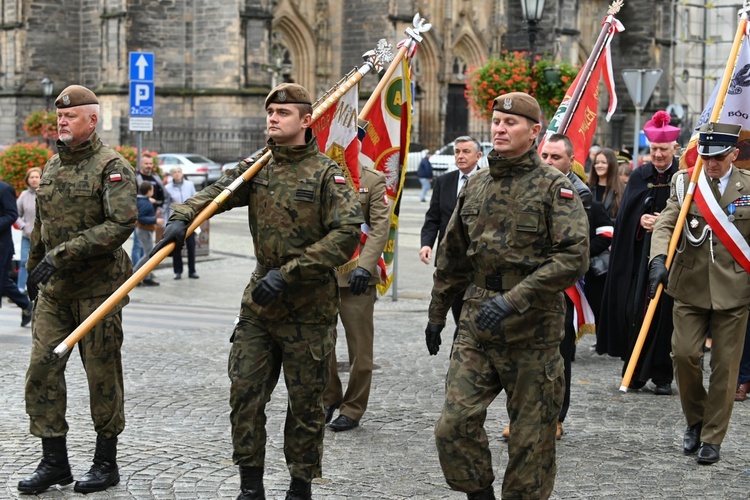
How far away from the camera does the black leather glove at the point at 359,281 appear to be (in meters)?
7.32

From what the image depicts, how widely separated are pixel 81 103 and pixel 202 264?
13.2 meters

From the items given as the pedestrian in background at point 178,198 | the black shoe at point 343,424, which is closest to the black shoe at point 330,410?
the black shoe at point 343,424

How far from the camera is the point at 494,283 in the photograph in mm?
5383

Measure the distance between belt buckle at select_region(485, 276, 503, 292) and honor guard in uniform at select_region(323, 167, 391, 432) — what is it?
2405 millimetres

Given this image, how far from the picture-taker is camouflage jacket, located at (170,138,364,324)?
228 inches

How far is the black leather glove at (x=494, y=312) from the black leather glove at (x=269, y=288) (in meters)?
0.96

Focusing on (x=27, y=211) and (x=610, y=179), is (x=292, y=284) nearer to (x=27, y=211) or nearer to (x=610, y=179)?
(x=610, y=179)

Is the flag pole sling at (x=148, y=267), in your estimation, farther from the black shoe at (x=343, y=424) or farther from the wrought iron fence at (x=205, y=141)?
the wrought iron fence at (x=205, y=141)

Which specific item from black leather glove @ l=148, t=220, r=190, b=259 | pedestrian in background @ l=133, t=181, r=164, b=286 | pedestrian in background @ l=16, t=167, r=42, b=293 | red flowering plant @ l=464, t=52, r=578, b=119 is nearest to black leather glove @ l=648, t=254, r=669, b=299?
black leather glove @ l=148, t=220, r=190, b=259

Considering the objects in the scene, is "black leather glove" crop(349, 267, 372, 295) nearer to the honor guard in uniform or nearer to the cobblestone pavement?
the honor guard in uniform

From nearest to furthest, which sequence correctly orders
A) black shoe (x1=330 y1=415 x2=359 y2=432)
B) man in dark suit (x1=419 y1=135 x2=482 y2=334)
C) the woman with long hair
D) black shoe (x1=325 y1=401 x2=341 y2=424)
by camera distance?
black shoe (x1=330 y1=415 x2=359 y2=432)
black shoe (x1=325 y1=401 x2=341 y2=424)
man in dark suit (x1=419 y1=135 x2=482 y2=334)
the woman with long hair

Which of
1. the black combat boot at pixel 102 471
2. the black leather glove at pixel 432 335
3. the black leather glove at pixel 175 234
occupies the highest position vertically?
the black leather glove at pixel 175 234

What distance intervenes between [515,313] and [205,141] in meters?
36.6

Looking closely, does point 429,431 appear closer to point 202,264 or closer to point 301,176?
point 301,176
